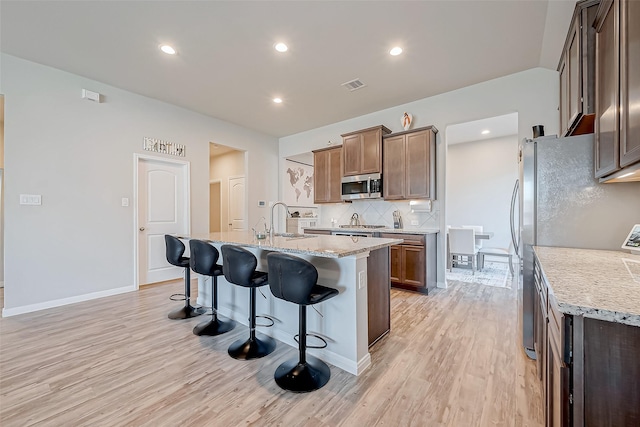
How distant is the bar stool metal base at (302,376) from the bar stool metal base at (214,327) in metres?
0.92

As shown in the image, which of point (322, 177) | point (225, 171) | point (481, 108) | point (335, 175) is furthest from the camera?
point (225, 171)

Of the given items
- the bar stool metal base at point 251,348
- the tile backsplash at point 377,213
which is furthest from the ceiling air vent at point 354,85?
the bar stool metal base at point 251,348

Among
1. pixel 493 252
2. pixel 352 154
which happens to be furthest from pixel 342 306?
pixel 493 252

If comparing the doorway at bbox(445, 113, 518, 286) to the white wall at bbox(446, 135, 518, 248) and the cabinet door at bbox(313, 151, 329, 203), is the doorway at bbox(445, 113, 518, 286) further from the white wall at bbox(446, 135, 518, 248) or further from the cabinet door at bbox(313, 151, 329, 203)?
the cabinet door at bbox(313, 151, 329, 203)

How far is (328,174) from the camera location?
17.1ft

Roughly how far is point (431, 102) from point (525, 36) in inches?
58.7

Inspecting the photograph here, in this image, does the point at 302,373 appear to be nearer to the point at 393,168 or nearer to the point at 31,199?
the point at 393,168

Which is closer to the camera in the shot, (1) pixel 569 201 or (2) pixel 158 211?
(1) pixel 569 201

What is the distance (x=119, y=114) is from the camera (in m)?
3.85

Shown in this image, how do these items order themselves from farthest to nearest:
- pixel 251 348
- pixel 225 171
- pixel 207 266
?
pixel 225 171
pixel 207 266
pixel 251 348

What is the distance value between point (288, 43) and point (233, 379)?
124 inches

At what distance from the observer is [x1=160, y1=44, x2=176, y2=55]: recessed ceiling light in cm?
284

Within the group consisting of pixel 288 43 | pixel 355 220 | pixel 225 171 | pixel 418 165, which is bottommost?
pixel 355 220

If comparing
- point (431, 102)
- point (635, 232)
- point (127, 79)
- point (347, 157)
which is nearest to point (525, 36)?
point (431, 102)
